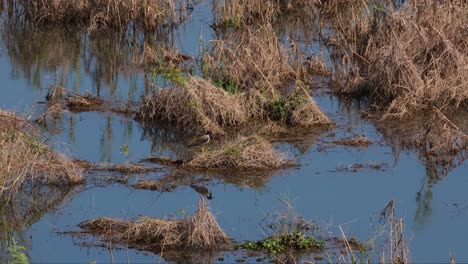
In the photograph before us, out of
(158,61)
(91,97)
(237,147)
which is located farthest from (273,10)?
(237,147)

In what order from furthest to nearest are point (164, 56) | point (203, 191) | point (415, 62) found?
point (164, 56)
point (415, 62)
point (203, 191)

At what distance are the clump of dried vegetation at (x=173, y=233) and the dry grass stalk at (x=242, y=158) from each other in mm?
1775

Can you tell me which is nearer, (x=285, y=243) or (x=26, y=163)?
(x=285, y=243)

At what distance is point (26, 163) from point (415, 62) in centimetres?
527

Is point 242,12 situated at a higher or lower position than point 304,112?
higher

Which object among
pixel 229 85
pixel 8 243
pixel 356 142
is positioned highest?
pixel 229 85

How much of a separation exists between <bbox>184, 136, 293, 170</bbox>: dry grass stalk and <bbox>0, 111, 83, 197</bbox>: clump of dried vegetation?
1252 millimetres

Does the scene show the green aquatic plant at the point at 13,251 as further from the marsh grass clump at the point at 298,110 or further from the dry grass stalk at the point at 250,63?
the dry grass stalk at the point at 250,63

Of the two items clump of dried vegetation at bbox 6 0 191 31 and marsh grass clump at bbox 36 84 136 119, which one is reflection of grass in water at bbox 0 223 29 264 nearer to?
marsh grass clump at bbox 36 84 136 119

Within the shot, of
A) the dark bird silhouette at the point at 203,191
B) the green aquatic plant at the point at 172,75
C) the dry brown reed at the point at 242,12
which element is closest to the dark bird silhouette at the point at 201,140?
the green aquatic plant at the point at 172,75

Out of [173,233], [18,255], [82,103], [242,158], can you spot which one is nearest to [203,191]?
[242,158]

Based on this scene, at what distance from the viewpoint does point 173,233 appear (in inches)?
388

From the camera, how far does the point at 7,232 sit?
1030cm

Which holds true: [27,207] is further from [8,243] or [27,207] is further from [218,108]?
[218,108]
